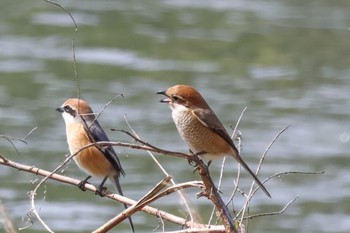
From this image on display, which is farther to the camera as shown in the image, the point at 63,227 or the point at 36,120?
the point at 36,120

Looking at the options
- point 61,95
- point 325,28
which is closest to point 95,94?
point 61,95

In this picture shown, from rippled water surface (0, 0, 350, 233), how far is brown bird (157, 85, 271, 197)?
17.3 feet

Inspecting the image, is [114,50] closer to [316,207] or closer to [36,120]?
[36,120]

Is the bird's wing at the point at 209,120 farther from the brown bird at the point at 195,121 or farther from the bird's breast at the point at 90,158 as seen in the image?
the bird's breast at the point at 90,158

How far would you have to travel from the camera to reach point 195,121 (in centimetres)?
530

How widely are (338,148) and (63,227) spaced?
4.29m

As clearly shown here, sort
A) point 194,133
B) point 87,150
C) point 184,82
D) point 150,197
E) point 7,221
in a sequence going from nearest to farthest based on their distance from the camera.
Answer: point 7,221 → point 150,197 → point 194,133 → point 87,150 → point 184,82

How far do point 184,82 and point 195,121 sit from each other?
387 inches

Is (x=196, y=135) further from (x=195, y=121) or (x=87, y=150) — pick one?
(x=87, y=150)

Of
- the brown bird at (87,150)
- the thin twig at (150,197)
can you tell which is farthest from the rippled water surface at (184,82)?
the thin twig at (150,197)

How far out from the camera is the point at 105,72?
15695 mm

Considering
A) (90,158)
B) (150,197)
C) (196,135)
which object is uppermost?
(150,197)

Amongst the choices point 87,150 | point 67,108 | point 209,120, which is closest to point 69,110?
point 67,108

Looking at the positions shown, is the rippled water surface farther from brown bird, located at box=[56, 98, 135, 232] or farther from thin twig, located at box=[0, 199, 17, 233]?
thin twig, located at box=[0, 199, 17, 233]
